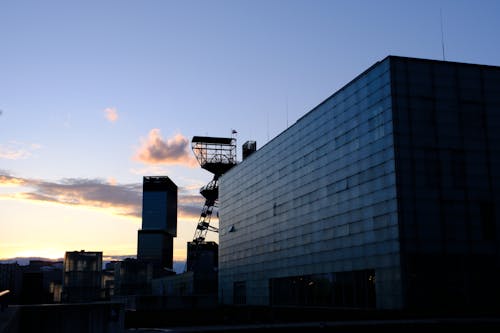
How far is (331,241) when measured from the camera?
55312 millimetres

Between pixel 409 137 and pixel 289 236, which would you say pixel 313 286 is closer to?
pixel 289 236

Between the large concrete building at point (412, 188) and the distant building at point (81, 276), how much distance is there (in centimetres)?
3983

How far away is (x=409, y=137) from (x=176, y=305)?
61.7 metres

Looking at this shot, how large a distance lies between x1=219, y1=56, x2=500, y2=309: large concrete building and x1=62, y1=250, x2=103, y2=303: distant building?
39831 mm

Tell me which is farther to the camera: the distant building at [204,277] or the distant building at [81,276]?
the distant building at [204,277]

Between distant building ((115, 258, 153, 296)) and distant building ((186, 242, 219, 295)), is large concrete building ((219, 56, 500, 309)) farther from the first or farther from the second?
distant building ((115, 258, 153, 296))

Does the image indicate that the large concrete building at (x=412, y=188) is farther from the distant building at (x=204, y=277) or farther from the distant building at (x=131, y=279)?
the distant building at (x=131, y=279)

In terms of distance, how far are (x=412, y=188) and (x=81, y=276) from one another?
5488 cm

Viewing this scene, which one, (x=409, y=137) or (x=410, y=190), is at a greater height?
(x=409, y=137)

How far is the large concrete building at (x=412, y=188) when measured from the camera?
4453 centimetres

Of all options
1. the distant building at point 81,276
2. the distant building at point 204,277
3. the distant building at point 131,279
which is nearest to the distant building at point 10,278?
the distant building at point 131,279

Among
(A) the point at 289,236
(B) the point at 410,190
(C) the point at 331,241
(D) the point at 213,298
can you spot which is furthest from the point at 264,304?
(B) the point at 410,190

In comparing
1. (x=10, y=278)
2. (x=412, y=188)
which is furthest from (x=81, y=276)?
(x=412, y=188)

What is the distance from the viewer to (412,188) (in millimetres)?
45188
